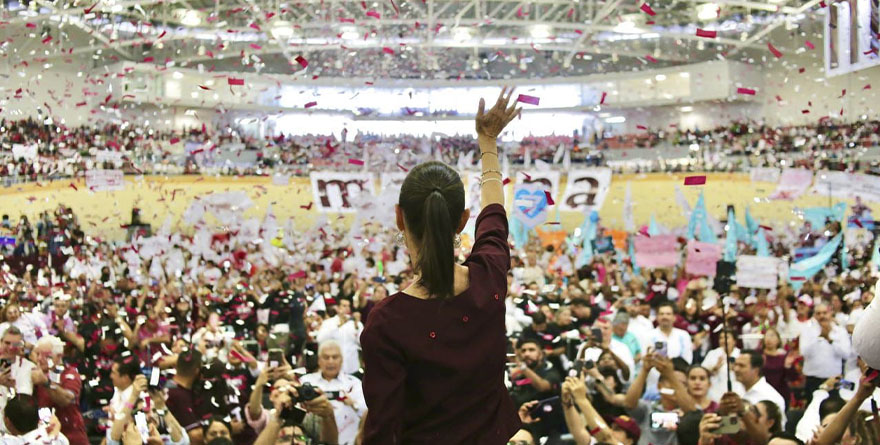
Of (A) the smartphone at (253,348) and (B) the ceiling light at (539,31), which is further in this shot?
(B) the ceiling light at (539,31)

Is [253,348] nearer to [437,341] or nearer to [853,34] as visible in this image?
[437,341]

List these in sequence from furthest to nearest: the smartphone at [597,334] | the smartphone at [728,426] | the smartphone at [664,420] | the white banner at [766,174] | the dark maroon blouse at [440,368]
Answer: the white banner at [766,174] < the smartphone at [597,334] < the smartphone at [664,420] < the smartphone at [728,426] < the dark maroon blouse at [440,368]

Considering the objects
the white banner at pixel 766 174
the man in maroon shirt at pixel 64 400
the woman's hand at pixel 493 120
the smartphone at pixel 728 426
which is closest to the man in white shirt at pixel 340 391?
the man in maroon shirt at pixel 64 400

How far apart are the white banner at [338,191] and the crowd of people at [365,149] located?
6.55 m

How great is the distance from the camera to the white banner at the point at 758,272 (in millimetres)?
7156

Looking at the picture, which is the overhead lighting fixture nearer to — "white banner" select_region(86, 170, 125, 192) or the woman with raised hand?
"white banner" select_region(86, 170, 125, 192)

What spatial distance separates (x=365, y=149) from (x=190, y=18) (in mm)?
6366

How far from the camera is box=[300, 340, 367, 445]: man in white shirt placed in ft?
15.3

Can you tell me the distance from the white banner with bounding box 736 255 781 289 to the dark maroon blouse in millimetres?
5758

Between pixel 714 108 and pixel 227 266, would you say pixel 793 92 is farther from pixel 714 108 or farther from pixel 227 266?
pixel 227 266

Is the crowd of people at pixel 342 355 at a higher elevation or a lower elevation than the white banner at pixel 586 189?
lower

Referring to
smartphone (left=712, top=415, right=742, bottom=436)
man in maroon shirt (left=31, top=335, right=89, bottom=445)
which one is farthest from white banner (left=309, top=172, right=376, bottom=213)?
smartphone (left=712, top=415, right=742, bottom=436)

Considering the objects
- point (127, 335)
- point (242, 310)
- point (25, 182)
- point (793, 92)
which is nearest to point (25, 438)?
point (127, 335)

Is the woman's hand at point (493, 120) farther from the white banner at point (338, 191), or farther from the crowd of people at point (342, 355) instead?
the white banner at point (338, 191)
